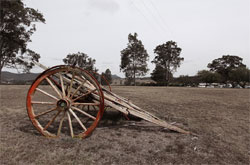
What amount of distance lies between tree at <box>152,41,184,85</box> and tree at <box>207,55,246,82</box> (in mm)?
20492

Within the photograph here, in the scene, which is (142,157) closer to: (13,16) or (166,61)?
(13,16)

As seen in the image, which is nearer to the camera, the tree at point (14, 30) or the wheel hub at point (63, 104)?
the wheel hub at point (63, 104)

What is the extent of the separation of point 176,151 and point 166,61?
4059cm

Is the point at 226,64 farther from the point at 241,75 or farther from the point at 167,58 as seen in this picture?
the point at 167,58

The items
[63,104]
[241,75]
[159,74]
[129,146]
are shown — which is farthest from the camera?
[159,74]

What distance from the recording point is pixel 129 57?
36.0 meters

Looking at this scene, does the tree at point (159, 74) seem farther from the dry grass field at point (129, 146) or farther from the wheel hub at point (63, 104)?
the wheel hub at point (63, 104)

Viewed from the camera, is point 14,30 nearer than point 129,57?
Yes

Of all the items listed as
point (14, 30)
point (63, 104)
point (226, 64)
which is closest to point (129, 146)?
point (63, 104)

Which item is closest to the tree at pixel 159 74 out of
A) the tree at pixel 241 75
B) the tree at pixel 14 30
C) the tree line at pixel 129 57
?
the tree line at pixel 129 57

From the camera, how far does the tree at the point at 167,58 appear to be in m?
39.0

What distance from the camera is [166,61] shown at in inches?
1593

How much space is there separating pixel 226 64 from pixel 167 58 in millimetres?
25385

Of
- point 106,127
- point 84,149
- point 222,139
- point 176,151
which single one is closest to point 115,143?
point 84,149
